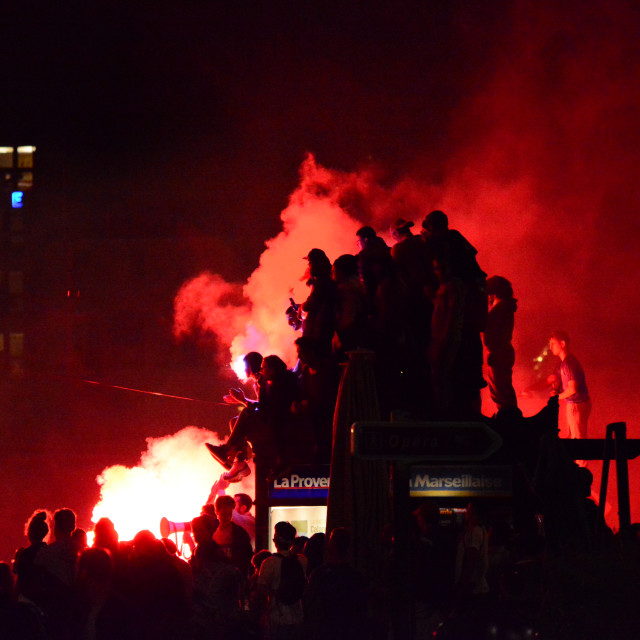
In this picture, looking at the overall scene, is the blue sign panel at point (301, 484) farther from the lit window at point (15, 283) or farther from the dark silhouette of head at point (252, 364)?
the lit window at point (15, 283)

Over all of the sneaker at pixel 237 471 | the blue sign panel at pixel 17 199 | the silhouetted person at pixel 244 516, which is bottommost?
the silhouetted person at pixel 244 516

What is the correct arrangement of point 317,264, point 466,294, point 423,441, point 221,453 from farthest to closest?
point 221,453 → point 317,264 → point 466,294 → point 423,441

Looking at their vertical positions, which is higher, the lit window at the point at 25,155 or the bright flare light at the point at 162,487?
the lit window at the point at 25,155

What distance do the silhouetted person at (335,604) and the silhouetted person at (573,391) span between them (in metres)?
10.5

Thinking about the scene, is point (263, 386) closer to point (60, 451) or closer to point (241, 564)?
point (241, 564)

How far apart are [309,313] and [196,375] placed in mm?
25851

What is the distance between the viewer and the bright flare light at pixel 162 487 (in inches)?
707

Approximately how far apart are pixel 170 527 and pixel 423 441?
786cm

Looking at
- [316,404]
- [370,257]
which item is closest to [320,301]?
[370,257]

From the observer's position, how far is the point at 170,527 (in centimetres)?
1338

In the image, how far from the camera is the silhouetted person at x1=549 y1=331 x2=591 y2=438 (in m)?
16.9

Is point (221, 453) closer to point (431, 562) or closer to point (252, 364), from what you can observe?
point (252, 364)

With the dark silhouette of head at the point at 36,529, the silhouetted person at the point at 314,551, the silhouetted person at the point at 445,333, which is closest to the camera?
the dark silhouette of head at the point at 36,529

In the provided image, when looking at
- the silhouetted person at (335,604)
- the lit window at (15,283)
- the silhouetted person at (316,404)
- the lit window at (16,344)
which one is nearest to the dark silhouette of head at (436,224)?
the silhouetted person at (316,404)
